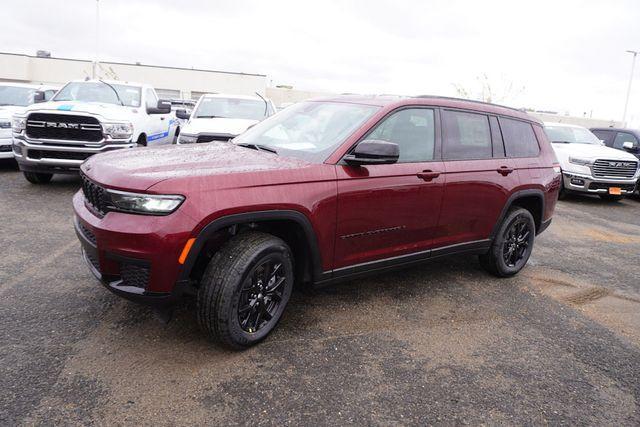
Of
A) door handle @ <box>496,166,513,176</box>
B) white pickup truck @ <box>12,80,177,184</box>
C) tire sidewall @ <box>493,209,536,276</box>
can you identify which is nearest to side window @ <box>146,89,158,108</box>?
white pickup truck @ <box>12,80,177,184</box>

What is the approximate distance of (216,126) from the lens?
8.54 m

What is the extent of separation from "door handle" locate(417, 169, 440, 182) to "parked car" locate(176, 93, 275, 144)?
4.92 m

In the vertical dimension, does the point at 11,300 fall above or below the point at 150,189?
below

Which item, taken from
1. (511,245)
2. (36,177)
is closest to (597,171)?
(511,245)

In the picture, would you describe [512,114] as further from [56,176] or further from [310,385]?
[56,176]

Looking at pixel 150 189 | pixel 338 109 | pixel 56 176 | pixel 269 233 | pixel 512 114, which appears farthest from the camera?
pixel 56 176

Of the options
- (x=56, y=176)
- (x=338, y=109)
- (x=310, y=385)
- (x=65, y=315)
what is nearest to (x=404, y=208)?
(x=338, y=109)

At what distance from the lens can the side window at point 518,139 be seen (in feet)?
15.8

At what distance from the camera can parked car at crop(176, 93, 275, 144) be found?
8211 millimetres

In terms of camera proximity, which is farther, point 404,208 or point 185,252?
point 404,208

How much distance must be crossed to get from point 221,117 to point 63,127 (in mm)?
2986

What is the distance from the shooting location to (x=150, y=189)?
8.77 feet

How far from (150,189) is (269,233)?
2.94 ft

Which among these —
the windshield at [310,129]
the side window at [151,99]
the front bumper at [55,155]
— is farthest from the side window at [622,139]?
the front bumper at [55,155]
